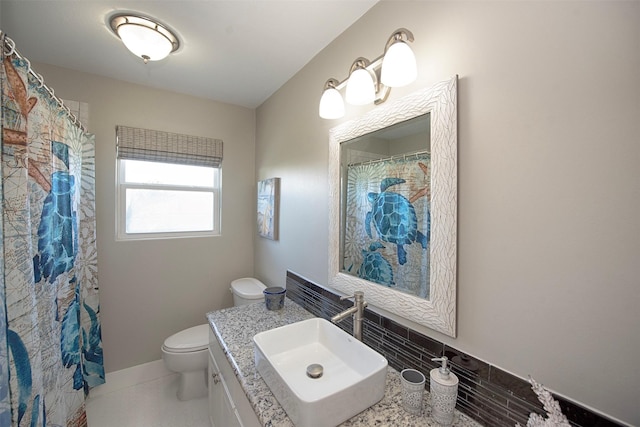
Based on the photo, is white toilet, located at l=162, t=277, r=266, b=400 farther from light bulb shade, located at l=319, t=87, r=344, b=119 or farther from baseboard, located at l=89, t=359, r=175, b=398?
light bulb shade, located at l=319, t=87, r=344, b=119

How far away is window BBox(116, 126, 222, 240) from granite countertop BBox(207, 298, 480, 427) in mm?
1162

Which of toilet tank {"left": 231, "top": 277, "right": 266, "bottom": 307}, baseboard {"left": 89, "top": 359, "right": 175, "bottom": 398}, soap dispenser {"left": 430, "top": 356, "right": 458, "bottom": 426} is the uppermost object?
soap dispenser {"left": 430, "top": 356, "right": 458, "bottom": 426}

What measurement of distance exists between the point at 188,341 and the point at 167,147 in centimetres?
160

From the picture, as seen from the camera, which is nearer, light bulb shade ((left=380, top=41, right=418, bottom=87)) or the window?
light bulb shade ((left=380, top=41, right=418, bottom=87))

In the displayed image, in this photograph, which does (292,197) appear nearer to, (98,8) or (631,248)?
(98,8)

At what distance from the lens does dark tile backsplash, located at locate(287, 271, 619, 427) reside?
2.25ft

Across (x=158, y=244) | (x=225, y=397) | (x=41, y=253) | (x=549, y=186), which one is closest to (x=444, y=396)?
(x=549, y=186)

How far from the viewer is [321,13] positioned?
1286mm

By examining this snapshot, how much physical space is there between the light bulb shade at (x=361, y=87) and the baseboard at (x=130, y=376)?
2611 millimetres

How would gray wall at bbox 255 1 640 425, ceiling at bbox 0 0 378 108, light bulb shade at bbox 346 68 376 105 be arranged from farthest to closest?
ceiling at bbox 0 0 378 108 < light bulb shade at bbox 346 68 376 105 < gray wall at bbox 255 1 640 425

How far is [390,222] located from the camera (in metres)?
1.11

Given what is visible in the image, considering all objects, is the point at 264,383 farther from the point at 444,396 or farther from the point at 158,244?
the point at 158,244

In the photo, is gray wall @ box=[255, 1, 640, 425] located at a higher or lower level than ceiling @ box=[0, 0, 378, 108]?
lower

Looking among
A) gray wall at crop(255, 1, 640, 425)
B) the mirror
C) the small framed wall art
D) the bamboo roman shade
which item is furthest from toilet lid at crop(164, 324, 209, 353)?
gray wall at crop(255, 1, 640, 425)
